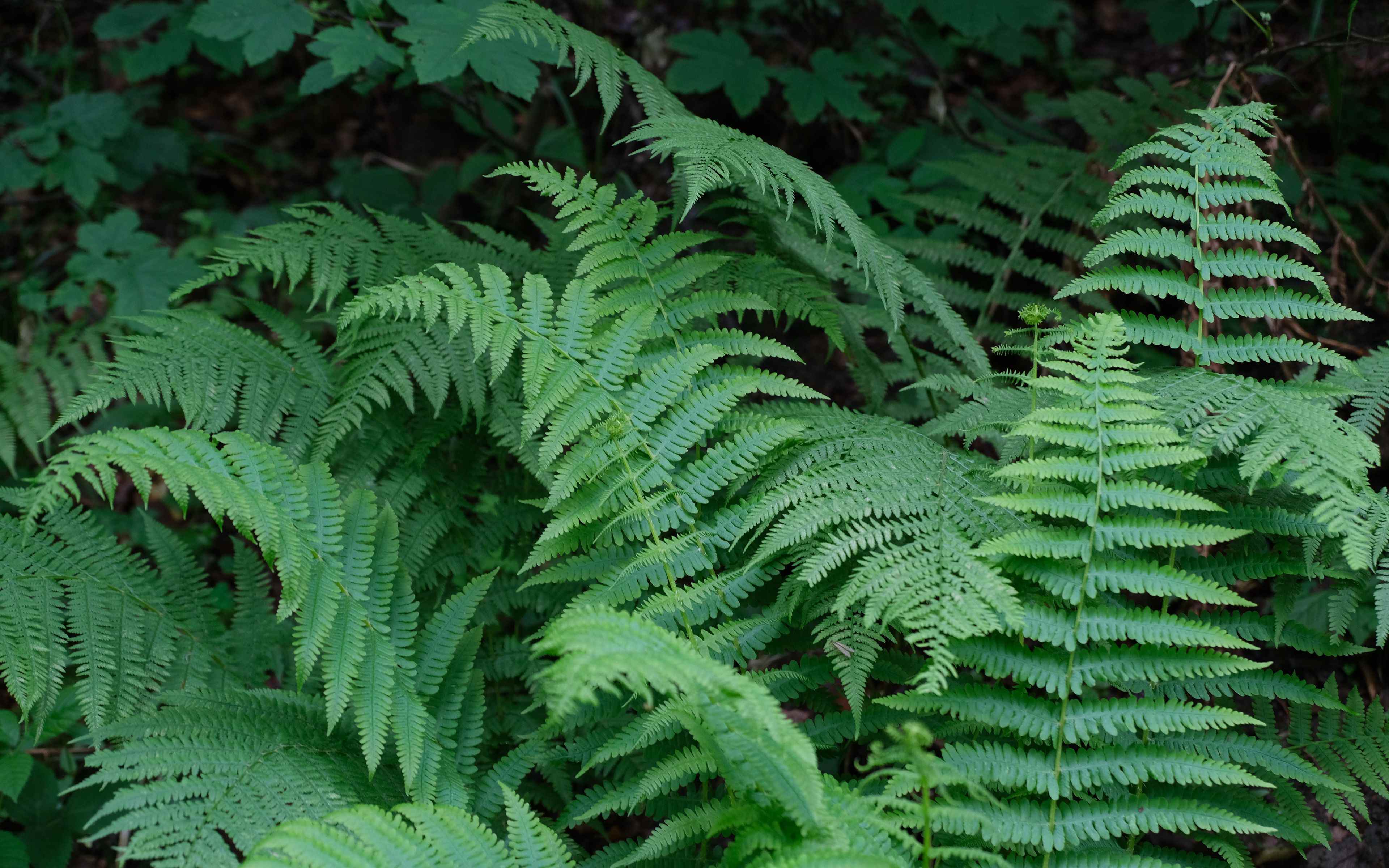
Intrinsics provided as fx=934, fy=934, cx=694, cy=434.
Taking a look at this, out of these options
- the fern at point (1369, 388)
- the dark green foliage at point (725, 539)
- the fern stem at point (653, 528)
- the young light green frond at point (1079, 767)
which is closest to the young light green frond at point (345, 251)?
the dark green foliage at point (725, 539)

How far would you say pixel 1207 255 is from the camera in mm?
1832

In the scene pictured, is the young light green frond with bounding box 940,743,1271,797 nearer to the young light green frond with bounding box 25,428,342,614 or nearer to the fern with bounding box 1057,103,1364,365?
the fern with bounding box 1057,103,1364,365

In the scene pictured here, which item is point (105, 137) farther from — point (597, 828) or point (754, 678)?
point (754, 678)

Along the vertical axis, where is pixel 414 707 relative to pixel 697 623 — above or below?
below

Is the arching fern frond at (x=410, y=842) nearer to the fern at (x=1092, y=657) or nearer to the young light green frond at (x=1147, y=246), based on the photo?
the fern at (x=1092, y=657)

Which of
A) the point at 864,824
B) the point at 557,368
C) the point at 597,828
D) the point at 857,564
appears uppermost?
the point at 557,368

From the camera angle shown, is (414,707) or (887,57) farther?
(887,57)

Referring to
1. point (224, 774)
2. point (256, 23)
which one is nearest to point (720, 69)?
point (256, 23)

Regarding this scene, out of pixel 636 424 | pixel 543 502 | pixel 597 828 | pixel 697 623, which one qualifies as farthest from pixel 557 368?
pixel 597 828

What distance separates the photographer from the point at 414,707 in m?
1.68

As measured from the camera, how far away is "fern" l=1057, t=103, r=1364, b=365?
1749 millimetres

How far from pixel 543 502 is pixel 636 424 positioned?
308mm

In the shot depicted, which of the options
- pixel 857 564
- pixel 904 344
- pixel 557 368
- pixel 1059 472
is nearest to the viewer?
pixel 1059 472

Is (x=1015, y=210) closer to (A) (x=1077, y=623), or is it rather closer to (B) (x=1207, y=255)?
(B) (x=1207, y=255)
